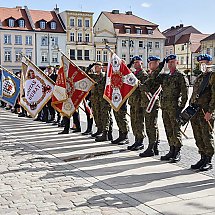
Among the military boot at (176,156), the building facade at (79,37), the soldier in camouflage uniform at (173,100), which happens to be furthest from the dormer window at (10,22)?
the military boot at (176,156)

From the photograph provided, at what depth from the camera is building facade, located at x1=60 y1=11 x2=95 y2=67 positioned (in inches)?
2564

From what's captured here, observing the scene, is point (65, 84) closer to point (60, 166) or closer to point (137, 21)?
point (60, 166)

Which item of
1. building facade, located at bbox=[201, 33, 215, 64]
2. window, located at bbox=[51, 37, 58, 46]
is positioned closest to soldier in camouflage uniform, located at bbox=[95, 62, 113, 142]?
window, located at bbox=[51, 37, 58, 46]

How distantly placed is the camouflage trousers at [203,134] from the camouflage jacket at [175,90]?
1.96ft

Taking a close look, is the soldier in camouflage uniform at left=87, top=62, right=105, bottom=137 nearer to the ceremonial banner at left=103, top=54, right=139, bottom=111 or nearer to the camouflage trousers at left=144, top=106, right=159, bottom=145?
the ceremonial banner at left=103, top=54, right=139, bottom=111

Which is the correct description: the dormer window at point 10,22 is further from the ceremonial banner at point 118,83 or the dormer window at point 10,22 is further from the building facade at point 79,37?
the ceremonial banner at point 118,83

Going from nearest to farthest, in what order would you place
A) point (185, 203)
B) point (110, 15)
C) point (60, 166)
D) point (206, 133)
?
1. point (185, 203)
2. point (206, 133)
3. point (60, 166)
4. point (110, 15)

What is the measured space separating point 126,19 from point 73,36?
11.8 meters

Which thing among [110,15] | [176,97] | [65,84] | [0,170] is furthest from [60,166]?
[110,15]

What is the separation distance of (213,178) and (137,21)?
6835cm

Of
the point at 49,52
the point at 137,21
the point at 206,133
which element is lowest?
the point at 206,133

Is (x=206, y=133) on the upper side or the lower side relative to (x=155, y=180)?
upper

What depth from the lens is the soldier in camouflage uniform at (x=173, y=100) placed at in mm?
8282

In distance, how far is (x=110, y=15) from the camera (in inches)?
2847
